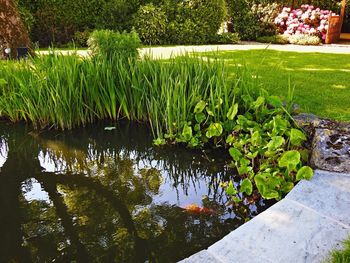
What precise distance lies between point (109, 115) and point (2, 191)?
1.43 meters

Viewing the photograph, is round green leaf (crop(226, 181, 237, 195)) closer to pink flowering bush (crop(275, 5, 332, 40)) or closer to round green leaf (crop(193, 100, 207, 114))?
round green leaf (crop(193, 100, 207, 114))

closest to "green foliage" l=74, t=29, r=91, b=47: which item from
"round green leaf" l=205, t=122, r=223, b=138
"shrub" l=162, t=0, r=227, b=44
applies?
"shrub" l=162, t=0, r=227, b=44

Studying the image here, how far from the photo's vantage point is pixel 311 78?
15.9 ft

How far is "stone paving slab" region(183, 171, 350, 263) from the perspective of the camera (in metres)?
1.60

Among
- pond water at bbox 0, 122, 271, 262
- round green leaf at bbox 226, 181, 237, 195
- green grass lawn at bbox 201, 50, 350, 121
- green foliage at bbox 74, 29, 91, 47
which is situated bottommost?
pond water at bbox 0, 122, 271, 262

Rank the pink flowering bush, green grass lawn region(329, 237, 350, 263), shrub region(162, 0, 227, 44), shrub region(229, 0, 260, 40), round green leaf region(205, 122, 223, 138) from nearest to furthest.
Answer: green grass lawn region(329, 237, 350, 263)
round green leaf region(205, 122, 223, 138)
shrub region(162, 0, 227, 44)
the pink flowering bush
shrub region(229, 0, 260, 40)

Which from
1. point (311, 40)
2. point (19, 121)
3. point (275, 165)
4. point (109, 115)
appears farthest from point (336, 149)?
point (311, 40)

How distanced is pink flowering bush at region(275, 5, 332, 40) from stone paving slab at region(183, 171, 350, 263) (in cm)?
878

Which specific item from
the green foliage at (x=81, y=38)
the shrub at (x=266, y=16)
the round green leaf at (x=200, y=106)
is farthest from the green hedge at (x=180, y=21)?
the round green leaf at (x=200, y=106)

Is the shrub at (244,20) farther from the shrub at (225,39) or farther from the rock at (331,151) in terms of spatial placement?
the rock at (331,151)

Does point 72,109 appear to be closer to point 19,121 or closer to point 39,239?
point 19,121

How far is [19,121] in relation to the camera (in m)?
3.78

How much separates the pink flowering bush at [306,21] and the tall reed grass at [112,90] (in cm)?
748

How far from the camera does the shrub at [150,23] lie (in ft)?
30.9
